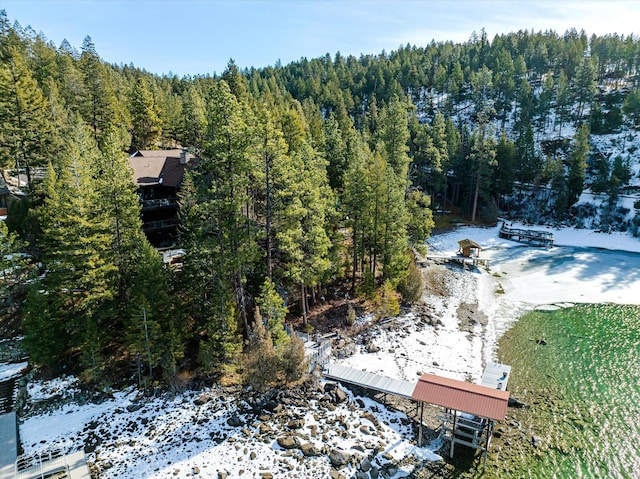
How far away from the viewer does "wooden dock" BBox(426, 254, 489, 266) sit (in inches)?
1745

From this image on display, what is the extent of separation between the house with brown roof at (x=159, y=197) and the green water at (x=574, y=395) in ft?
97.9

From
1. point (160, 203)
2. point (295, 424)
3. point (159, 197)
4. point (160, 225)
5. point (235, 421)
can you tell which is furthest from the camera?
point (159, 197)

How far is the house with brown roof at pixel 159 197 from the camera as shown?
36250mm

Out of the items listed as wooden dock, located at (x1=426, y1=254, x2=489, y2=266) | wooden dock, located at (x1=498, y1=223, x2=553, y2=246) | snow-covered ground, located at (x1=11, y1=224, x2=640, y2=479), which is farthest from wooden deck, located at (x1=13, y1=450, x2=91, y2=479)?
wooden dock, located at (x1=498, y1=223, x2=553, y2=246)

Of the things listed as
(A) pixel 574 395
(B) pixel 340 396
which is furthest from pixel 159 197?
(A) pixel 574 395

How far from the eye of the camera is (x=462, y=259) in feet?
147

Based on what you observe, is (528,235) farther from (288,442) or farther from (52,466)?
(52,466)

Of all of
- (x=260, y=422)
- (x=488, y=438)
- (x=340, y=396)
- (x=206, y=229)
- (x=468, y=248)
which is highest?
(x=206, y=229)

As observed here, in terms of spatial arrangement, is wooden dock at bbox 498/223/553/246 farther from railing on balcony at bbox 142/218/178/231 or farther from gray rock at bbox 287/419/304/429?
gray rock at bbox 287/419/304/429

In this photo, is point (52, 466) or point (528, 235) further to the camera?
point (528, 235)

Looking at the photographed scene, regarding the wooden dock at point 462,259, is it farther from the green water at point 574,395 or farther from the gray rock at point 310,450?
the gray rock at point 310,450

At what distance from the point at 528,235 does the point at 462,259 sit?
14.9m

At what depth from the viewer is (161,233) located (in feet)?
123

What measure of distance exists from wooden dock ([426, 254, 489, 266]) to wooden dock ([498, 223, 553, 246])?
1168 centimetres
